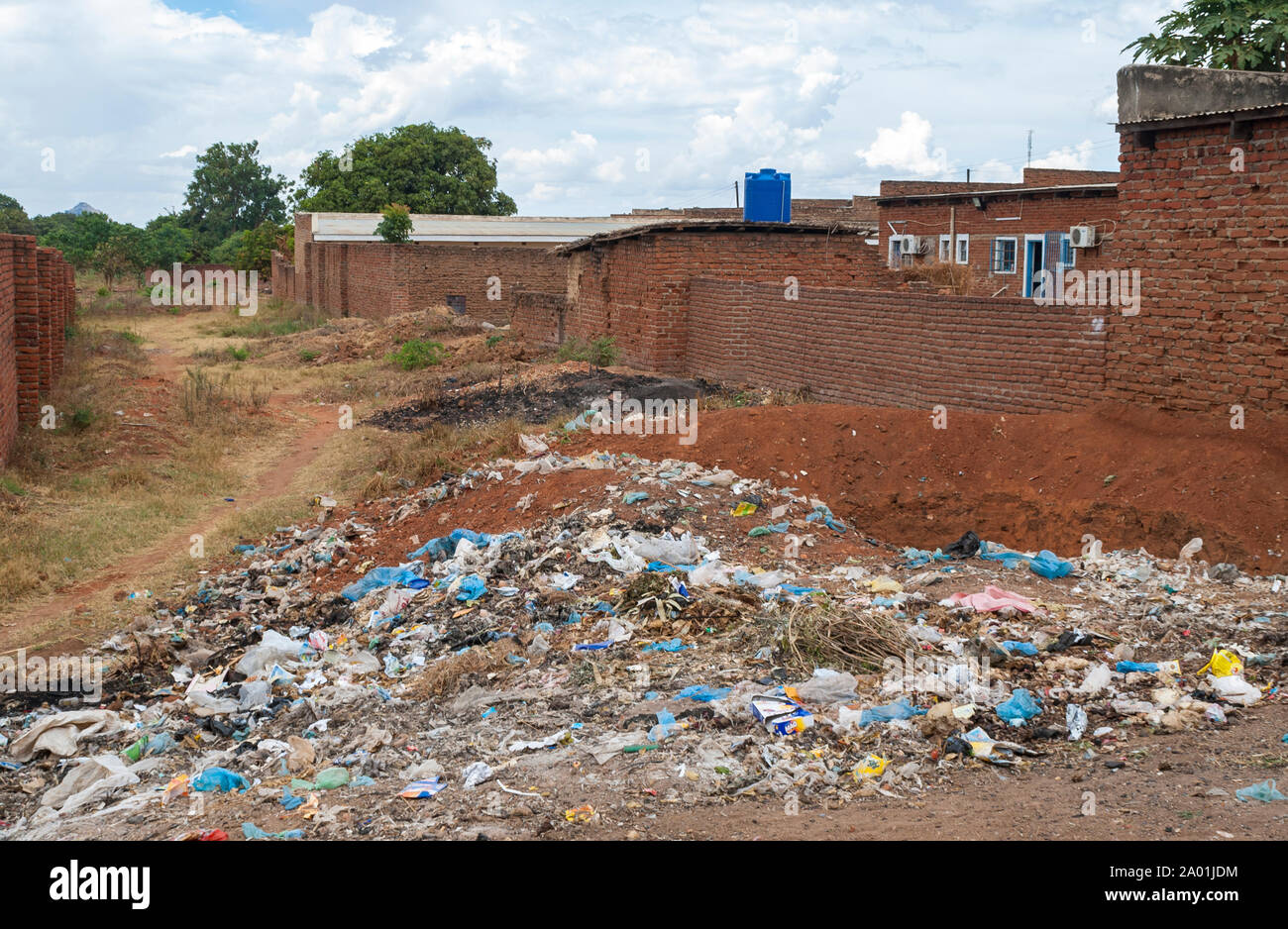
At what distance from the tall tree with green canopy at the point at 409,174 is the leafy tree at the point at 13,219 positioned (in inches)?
706

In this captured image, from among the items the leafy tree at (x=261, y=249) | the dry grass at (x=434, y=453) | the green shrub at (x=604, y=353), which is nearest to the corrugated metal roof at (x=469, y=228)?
the leafy tree at (x=261, y=249)

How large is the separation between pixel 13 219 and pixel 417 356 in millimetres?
49401

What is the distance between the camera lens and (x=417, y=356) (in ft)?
73.0

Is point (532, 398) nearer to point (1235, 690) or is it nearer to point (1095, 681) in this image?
point (1095, 681)

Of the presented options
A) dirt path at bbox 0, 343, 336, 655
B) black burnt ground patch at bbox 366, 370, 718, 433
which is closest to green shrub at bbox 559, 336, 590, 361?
black burnt ground patch at bbox 366, 370, 718, 433

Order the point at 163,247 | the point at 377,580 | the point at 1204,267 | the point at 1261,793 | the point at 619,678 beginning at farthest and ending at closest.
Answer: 1. the point at 163,247
2. the point at 1204,267
3. the point at 377,580
4. the point at 619,678
5. the point at 1261,793

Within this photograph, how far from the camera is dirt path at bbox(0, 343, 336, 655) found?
7.93 m

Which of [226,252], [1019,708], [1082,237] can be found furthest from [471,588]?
[226,252]

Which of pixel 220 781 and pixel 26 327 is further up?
pixel 26 327

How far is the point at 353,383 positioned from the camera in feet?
69.6

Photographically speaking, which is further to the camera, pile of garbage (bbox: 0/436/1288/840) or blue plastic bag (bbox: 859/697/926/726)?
blue plastic bag (bbox: 859/697/926/726)

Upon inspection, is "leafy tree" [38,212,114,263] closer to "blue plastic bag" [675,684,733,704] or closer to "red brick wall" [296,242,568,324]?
"red brick wall" [296,242,568,324]

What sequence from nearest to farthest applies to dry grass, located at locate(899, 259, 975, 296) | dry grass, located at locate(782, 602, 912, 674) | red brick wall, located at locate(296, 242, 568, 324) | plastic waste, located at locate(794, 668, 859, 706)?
plastic waste, located at locate(794, 668, 859, 706), dry grass, located at locate(782, 602, 912, 674), dry grass, located at locate(899, 259, 975, 296), red brick wall, located at locate(296, 242, 568, 324)

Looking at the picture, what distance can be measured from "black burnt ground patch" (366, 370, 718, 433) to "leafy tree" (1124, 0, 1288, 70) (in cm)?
1177
